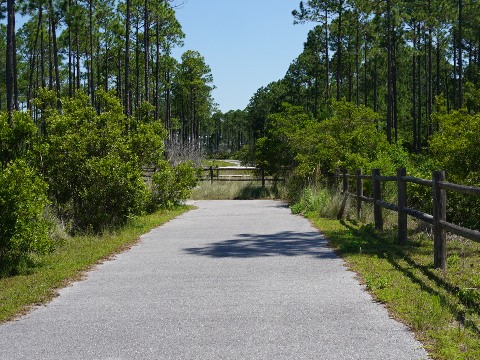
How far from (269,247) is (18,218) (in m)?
4.82

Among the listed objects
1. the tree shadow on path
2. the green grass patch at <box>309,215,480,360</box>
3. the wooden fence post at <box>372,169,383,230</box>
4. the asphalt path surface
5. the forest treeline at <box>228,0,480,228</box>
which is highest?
the forest treeline at <box>228,0,480,228</box>

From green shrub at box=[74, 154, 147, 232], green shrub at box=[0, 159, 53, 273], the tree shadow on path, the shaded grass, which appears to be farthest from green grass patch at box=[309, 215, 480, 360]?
the shaded grass

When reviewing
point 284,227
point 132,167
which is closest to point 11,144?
point 132,167

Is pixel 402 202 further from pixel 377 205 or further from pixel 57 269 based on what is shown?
pixel 57 269

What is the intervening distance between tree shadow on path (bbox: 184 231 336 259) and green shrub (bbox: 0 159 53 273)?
2.92 metres

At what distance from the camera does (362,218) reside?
53.4ft

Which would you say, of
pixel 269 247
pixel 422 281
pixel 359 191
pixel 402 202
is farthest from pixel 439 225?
pixel 359 191

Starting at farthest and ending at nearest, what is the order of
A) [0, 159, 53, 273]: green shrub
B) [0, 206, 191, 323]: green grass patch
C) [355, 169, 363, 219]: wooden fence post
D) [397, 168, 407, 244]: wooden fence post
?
[355, 169, 363, 219]: wooden fence post
[397, 168, 407, 244]: wooden fence post
[0, 159, 53, 273]: green shrub
[0, 206, 191, 323]: green grass patch

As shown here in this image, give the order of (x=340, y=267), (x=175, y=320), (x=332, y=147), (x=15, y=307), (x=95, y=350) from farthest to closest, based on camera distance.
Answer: (x=332, y=147) → (x=340, y=267) → (x=15, y=307) → (x=175, y=320) → (x=95, y=350)

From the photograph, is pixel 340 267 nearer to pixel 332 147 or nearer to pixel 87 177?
pixel 87 177

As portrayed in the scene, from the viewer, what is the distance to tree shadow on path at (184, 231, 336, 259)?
35.7 ft

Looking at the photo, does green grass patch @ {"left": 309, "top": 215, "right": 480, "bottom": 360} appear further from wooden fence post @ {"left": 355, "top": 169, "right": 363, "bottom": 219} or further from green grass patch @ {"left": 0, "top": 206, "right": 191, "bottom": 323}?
green grass patch @ {"left": 0, "top": 206, "right": 191, "bottom": 323}

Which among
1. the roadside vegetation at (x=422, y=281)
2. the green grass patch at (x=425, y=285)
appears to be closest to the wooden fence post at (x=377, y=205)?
the roadside vegetation at (x=422, y=281)

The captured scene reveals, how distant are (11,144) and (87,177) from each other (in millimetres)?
3705
